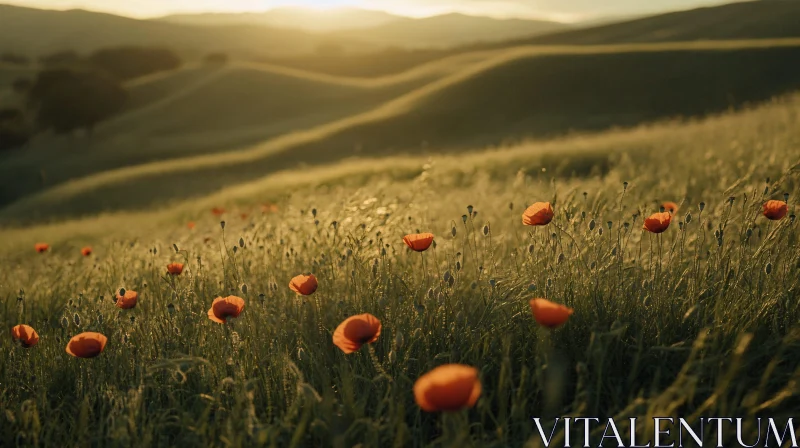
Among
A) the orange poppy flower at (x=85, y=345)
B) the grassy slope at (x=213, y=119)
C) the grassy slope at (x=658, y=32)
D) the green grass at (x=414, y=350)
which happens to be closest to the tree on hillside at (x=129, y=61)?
the grassy slope at (x=658, y=32)

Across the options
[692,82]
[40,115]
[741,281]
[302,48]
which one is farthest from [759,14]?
[302,48]

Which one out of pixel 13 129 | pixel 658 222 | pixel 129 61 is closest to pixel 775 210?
pixel 658 222

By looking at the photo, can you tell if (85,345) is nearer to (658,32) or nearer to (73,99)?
(73,99)

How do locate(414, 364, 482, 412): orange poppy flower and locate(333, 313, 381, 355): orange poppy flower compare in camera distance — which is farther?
locate(333, 313, 381, 355): orange poppy flower

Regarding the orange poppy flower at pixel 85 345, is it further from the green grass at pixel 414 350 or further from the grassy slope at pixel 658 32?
the grassy slope at pixel 658 32

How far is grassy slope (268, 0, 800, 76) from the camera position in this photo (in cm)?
4222

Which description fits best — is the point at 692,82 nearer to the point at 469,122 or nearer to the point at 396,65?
the point at 469,122

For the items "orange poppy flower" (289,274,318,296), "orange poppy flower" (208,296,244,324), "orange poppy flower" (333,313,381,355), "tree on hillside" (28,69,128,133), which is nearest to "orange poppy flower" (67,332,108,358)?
"orange poppy flower" (208,296,244,324)

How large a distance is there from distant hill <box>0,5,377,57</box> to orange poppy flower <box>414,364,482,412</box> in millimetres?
97409

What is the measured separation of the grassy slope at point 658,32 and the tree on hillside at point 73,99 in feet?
63.8

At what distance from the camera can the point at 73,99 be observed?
38.3 metres

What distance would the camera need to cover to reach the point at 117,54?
59594mm

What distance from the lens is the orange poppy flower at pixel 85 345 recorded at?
2.07 metres

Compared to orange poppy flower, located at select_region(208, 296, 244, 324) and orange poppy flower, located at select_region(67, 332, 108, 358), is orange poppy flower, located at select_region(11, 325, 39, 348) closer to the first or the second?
orange poppy flower, located at select_region(67, 332, 108, 358)
